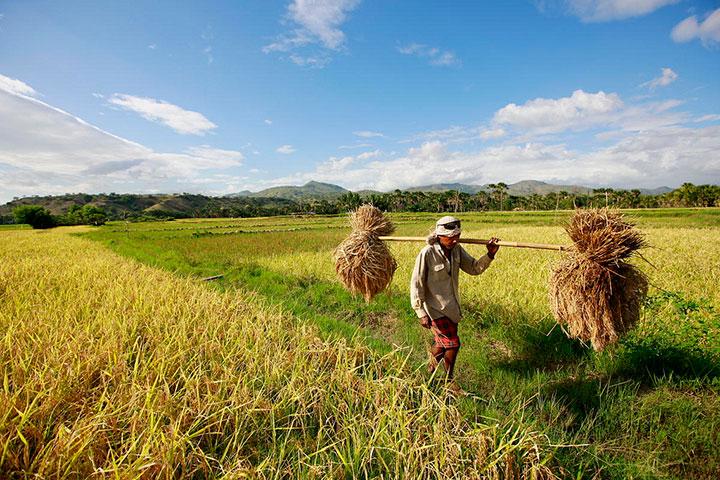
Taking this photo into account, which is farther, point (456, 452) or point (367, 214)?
point (367, 214)

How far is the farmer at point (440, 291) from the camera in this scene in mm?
3553

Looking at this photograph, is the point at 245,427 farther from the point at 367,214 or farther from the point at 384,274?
the point at 367,214

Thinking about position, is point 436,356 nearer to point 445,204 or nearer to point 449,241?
point 449,241

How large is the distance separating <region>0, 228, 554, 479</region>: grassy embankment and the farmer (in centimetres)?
46

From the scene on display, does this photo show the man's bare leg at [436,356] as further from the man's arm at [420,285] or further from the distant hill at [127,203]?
the distant hill at [127,203]

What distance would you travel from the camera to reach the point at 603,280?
9.45 feet

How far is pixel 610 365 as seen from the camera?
3756mm

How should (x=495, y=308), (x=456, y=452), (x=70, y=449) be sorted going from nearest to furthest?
1. (x=70, y=449)
2. (x=456, y=452)
3. (x=495, y=308)

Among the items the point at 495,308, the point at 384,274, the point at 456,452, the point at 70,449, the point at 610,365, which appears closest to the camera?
the point at 70,449

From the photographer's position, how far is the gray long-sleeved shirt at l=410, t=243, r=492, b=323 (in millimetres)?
3580

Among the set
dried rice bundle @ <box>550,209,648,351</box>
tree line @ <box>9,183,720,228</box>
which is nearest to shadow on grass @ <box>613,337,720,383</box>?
dried rice bundle @ <box>550,209,648,351</box>

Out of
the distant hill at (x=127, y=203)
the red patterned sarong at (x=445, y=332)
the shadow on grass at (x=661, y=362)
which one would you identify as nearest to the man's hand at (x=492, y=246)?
the red patterned sarong at (x=445, y=332)

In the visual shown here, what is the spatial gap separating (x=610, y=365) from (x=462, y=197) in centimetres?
8488

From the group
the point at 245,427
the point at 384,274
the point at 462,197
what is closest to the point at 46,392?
the point at 245,427
